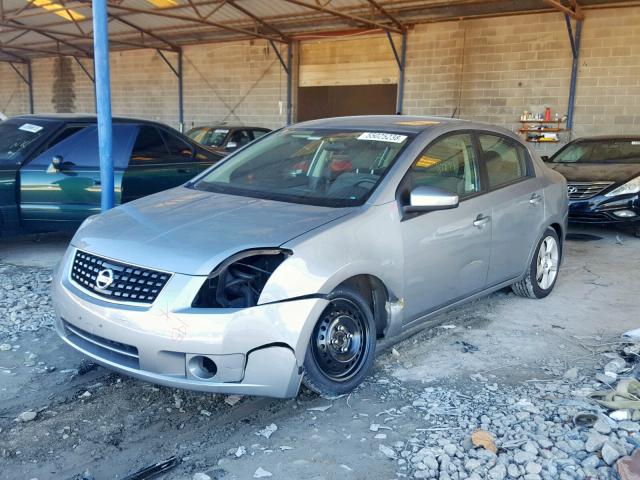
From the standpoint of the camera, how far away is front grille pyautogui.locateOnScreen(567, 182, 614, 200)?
804cm

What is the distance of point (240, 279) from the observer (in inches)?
116

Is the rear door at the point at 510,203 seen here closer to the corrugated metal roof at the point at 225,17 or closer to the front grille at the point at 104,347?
the front grille at the point at 104,347

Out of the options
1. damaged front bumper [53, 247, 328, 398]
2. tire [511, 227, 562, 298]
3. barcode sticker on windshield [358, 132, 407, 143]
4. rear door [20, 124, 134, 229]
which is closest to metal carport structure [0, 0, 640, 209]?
rear door [20, 124, 134, 229]

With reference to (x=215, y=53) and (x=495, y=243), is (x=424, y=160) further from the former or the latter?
(x=215, y=53)

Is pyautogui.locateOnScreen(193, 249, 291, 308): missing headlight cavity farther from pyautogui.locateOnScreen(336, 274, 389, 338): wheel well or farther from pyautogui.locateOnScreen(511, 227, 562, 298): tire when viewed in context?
pyautogui.locateOnScreen(511, 227, 562, 298): tire

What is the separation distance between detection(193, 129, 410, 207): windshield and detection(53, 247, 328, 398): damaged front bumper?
929 mm

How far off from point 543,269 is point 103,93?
4188 millimetres

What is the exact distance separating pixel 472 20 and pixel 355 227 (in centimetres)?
1237

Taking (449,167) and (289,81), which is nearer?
(449,167)

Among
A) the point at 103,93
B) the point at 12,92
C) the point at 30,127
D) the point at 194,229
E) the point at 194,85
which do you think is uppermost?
the point at 194,85

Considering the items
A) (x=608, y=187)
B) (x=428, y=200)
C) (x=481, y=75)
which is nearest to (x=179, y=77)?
(x=481, y=75)

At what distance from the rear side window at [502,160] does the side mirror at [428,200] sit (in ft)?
3.24

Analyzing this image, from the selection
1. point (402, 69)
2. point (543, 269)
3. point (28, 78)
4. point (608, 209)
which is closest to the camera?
point (543, 269)

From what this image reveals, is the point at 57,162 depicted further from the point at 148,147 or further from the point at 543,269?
the point at 543,269
